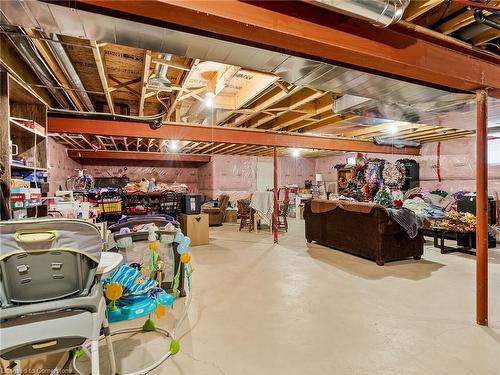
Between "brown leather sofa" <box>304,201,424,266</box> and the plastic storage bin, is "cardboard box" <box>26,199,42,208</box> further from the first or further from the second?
"brown leather sofa" <box>304,201,424,266</box>

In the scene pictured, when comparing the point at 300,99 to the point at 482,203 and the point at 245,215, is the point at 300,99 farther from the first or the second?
the point at 245,215

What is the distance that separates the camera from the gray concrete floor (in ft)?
6.33

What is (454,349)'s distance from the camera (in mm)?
2098

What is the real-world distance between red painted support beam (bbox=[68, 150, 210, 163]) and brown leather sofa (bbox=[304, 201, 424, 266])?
6.78 meters

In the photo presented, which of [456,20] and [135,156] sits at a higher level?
[456,20]

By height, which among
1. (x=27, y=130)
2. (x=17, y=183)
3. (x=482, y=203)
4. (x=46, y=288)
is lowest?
(x=46, y=288)

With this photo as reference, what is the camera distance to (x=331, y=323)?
8.13 ft

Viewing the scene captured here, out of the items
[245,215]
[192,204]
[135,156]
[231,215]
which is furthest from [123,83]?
[135,156]

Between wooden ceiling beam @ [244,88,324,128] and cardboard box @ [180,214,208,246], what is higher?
wooden ceiling beam @ [244,88,324,128]

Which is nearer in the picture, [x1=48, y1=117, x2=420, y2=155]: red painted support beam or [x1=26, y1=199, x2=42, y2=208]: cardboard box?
[x1=26, y1=199, x2=42, y2=208]: cardboard box

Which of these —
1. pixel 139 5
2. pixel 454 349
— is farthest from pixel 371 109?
pixel 139 5

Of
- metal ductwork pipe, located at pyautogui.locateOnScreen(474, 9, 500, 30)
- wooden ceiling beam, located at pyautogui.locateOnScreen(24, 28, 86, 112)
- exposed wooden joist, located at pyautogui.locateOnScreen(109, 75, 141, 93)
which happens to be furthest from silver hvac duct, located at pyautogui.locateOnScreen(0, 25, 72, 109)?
metal ductwork pipe, located at pyautogui.locateOnScreen(474, 9, 500, 30)

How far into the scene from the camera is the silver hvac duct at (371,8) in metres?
1.57

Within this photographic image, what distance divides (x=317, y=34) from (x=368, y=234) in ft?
11.2
